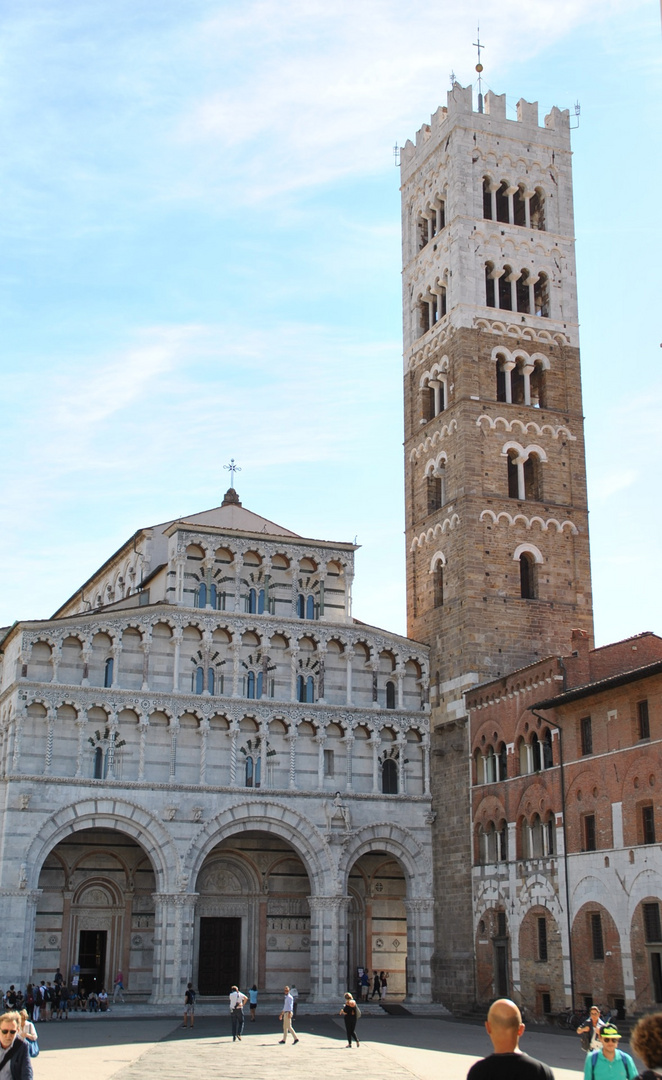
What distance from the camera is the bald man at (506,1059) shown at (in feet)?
19.1

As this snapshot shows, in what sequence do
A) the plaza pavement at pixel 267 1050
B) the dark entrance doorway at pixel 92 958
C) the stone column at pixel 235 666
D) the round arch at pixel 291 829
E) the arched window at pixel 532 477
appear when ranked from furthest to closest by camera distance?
the arched window at pixel 532 477 < the stone column at pixel 235 666 < the round arch at pixel 291 829 < the dark entrance doorway at pixel 92 958 < the plaza pavement at pixel 267 1050

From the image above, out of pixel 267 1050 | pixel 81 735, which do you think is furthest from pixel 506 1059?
pixel 81 735

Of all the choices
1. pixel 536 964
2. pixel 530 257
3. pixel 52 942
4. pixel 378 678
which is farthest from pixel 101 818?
pixel 530 257

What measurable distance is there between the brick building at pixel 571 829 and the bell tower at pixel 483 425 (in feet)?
6.10

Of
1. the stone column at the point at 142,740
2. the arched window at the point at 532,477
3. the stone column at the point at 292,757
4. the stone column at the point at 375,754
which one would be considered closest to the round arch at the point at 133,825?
the stone column at the point at 142,740

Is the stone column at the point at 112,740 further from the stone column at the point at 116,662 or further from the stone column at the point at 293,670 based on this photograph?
the stone column at the point at 293,670

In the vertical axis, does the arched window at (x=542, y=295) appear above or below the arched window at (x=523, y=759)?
above

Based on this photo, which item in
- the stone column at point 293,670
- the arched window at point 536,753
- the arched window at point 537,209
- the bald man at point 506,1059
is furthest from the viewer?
the arched window at point 537,209

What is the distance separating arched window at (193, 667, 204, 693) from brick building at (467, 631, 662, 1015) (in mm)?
Answer: 8995

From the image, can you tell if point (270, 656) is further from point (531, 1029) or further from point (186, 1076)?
point (186, 1076)

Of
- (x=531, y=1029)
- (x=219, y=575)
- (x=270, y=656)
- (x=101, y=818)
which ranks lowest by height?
(x=531, y=1029)

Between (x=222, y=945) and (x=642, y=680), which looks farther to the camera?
(x=222, y=945)

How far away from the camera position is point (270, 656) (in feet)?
134

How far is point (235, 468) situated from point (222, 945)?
1814cm
